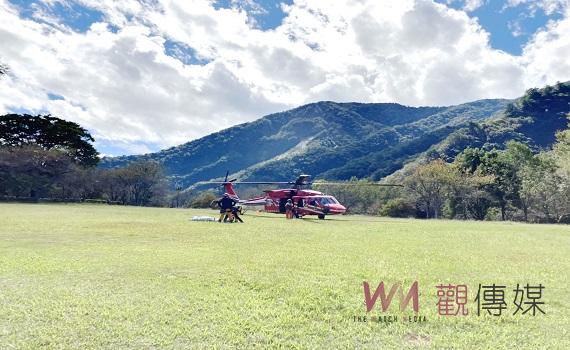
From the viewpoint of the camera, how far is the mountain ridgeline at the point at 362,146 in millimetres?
95688

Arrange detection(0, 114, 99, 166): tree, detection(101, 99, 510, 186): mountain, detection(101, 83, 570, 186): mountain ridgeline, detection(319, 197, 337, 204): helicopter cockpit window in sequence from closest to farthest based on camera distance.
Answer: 1. detection(319, 197, 337, 204): helicopter cockpit window
2. detection(0, 114, 99, 166): tree
3. detection(101, 83, 570, 186): mountain ridgeline
4. detection(101, 99, 510, 186): mountain

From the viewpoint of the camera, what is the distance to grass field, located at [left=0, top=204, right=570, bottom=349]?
184 inches

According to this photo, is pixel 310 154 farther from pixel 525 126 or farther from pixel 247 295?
pixel 247 295

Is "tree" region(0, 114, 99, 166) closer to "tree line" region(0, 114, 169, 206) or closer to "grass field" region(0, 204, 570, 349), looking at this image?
"tree line" region(0, 114, 169, 206)

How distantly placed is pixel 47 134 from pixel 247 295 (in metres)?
61.3

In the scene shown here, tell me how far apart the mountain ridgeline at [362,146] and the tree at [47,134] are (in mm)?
70873

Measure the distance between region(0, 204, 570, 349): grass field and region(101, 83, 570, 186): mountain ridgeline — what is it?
8376 centimetres

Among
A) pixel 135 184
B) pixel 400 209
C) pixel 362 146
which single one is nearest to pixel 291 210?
pixel 400 209

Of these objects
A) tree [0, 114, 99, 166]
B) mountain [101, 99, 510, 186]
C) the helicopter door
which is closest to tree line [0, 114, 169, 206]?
tree [0, 114, 99, 166]

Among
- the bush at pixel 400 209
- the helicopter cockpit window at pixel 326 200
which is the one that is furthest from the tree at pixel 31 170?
the bush at pixel 400 209

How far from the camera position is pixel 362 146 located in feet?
531

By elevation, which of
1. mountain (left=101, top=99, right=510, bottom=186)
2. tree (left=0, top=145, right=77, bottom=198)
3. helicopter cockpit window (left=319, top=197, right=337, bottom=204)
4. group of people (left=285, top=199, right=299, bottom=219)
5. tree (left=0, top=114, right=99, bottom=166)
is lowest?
group of people (left=285, top=199, right=299, bottom=219)

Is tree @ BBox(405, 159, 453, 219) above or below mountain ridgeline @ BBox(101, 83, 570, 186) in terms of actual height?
below

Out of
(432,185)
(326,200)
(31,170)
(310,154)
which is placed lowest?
(326,200)
